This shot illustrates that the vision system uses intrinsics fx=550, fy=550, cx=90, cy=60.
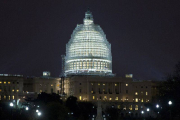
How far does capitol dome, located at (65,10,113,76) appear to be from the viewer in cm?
17000

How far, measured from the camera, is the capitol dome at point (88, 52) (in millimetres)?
170000

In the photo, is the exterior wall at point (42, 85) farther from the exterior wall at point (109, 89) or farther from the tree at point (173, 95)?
the tree at point (173, 95)

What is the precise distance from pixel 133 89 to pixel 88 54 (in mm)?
18747

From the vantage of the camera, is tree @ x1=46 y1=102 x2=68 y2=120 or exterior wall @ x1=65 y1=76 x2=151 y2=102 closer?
tree @ x1=46 y1=102 x2=68 y2=120

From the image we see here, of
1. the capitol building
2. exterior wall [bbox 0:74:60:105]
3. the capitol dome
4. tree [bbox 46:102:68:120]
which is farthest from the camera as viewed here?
the capitol dome

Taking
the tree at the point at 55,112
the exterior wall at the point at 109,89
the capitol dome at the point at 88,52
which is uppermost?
the capitol dome at the point at 88,52

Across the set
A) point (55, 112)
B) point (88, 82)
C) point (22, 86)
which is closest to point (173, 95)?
point (55, 112)

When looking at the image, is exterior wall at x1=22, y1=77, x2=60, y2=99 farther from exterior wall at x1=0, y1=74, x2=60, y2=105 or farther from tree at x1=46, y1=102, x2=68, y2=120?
tree at x1=46, y1=102, x2=68, y2=120

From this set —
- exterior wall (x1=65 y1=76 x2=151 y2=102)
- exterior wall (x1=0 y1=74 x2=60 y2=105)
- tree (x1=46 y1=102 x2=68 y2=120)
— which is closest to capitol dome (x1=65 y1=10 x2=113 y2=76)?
exterior wall (x1=0 y1=74 x2=60 y2=105)

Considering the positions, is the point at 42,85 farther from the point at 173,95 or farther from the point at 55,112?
the point at 173,95

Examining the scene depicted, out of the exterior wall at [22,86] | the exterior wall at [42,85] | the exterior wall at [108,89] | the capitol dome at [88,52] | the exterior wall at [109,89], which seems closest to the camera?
the exterior wall at [22,86]

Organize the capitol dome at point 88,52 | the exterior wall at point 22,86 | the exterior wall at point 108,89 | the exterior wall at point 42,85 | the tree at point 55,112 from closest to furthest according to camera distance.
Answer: the tree at point 55,112
the exterior wall at point 22,86
the exterior wall at point 108,89
the exterior wall at point 42,85
the capitol dome at point 88,52

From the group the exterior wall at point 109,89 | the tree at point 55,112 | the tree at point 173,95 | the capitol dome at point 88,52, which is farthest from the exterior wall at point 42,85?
the tree at point 173,95

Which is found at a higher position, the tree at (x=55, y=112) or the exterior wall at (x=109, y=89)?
the exterior wall at (x=109, y=89)
